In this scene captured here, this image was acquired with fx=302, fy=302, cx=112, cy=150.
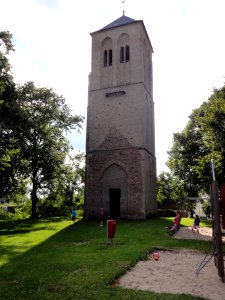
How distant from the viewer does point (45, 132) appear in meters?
29.8

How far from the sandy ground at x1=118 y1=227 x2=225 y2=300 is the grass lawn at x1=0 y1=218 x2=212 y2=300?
0.47 metres

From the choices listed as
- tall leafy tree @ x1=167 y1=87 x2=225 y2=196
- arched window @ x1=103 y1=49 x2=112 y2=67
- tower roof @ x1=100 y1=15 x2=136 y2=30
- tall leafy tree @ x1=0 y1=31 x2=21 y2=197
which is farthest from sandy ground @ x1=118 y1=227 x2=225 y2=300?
tower roof @ x1=100 y1=15 x2=136 y2=30

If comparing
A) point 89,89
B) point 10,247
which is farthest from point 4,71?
point 10,247

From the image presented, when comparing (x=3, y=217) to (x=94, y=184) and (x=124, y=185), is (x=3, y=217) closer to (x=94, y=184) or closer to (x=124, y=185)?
(x=94, y=184)

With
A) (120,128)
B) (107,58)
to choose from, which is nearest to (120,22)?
(107,58)

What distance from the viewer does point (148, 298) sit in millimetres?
7234

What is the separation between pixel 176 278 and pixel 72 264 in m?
3.59

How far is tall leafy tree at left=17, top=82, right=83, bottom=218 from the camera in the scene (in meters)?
29.6

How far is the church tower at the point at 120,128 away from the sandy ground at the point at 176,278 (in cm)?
1667

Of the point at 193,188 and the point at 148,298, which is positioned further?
the point at 193,188

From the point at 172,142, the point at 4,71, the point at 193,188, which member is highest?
the point at 4,71

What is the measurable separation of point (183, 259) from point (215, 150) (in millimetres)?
12491

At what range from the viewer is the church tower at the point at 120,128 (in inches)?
1141

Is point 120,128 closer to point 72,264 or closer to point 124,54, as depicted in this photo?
point 124,54
